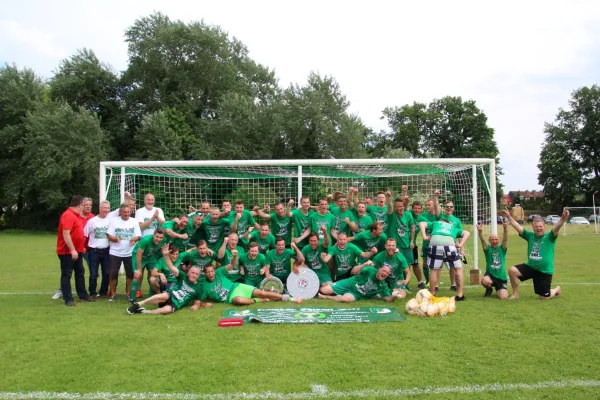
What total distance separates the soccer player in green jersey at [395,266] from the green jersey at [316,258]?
3.01 feet

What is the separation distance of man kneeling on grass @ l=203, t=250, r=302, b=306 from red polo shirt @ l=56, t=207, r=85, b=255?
2.17m

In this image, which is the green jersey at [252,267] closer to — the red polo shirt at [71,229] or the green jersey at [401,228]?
the green jersey at [401,228]

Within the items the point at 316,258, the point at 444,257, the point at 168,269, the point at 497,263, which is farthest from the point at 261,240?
the point at 497,263

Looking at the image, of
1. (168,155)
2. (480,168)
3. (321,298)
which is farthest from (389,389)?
(168,155)

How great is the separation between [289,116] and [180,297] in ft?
79.4

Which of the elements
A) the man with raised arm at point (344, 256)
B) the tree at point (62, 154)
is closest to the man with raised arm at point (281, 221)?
the man with raised arm at point (344, 256)

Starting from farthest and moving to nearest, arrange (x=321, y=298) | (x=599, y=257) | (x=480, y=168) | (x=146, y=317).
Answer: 1. (x=599, y=257)
2. (x=480, y=168)
3. (x=321, y=298)
4. (x=146, y=317)

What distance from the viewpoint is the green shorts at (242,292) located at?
6.93 meters

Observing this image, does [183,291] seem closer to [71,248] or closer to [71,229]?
[71,248]

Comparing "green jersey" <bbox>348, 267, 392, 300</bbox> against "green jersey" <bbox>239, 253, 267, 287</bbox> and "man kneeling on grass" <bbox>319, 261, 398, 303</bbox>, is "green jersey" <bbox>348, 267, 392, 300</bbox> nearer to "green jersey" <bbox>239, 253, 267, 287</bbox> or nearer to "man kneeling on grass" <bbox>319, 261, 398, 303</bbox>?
"man kneeling on grass" <bbox>319, 261, 398, 303</bbox>

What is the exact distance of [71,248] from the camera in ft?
22.5

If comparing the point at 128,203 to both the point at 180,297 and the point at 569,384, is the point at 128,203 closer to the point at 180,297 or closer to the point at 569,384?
the point at 180,297

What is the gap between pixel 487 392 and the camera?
3.58 m

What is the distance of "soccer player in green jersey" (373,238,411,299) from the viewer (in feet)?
23.5
